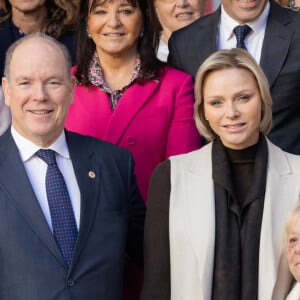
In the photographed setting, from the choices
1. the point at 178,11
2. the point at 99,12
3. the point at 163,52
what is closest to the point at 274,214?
the point at 99,12

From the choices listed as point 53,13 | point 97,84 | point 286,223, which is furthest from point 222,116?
point 53,13

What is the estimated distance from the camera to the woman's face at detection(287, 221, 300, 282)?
4.32 meters

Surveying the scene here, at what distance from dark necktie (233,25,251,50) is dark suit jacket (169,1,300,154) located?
0.34 ft

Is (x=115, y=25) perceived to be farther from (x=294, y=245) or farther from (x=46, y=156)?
(x=294, y=245)

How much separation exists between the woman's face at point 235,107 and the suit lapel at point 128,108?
66cm

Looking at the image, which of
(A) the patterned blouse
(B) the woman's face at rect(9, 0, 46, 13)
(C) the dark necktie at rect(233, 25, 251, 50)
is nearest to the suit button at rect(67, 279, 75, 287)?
(A) the patterned blouse

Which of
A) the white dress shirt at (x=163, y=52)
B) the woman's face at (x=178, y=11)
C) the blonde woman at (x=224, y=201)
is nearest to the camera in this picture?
the blonde woman at (x=224, y=201)

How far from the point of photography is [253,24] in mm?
5578

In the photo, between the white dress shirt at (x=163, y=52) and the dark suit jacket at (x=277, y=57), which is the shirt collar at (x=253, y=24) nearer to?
the dark suit jacket at (x=277, y=57)

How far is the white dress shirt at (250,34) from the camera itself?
5.56 m

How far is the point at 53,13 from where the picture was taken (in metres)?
6.11

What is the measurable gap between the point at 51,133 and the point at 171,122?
0.88 meters

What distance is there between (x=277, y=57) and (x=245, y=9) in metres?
0.33

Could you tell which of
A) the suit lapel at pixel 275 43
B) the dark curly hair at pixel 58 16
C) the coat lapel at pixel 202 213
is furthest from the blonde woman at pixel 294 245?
the dark curly hair at pixel 58 16
